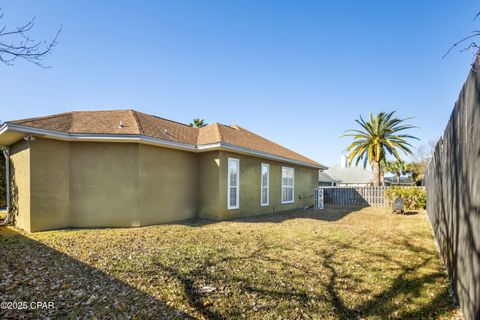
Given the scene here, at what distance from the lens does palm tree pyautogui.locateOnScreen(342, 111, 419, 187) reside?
70.3ft

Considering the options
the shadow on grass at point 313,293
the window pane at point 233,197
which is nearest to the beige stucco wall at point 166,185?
the window pane at point 233,197

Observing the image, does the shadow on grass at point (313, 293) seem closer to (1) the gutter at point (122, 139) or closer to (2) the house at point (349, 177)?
(1) the gutter at point (122, 139)

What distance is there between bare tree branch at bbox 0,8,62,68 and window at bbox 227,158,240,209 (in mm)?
7255

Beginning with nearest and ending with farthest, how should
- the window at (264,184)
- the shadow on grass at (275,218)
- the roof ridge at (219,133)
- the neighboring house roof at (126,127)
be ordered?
the neighboring house roof at (126,127) → the shadow on grass at (275,218) → the roof ridge at (219,133) → the window at (264,184)

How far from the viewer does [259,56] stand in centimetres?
1180

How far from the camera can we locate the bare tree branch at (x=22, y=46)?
4542 millimetres

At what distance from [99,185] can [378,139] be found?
21991 millimetres

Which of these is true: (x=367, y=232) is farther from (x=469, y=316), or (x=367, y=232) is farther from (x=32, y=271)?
(x=32, y=271)

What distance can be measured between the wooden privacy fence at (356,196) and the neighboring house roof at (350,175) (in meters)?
19.0

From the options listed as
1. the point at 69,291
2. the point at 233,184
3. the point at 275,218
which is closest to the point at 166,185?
the point at 233,184

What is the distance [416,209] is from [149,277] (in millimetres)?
16613

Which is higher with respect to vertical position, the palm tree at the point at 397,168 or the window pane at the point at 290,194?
the palm tree at the point at 397,168

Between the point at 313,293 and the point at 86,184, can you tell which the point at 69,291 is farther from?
the point at 86,184

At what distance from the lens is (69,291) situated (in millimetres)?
3846
